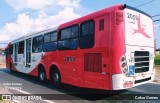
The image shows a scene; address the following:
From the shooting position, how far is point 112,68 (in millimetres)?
7902

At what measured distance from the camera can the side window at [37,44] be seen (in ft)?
44.9

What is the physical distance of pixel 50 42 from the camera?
12.4 meters

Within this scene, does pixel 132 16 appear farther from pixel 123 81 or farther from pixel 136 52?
pixel 123 81

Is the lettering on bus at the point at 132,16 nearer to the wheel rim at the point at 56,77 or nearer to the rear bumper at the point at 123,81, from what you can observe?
the rear bumper at the point at 123,81

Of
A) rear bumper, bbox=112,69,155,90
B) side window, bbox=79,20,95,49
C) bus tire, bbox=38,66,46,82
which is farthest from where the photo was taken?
bus tire, bbox=38,66,46,82

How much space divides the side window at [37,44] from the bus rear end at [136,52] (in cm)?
637

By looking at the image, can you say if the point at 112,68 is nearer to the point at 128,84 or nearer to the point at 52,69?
the point at 128,84

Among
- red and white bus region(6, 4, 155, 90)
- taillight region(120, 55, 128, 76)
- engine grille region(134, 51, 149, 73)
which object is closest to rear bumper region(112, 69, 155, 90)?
red and white bus region(6, 4, 155, 90)

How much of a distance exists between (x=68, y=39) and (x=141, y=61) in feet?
11.4

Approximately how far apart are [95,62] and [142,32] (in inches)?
91.2

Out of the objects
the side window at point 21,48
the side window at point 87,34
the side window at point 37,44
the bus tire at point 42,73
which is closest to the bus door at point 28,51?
the side window at point 37,44

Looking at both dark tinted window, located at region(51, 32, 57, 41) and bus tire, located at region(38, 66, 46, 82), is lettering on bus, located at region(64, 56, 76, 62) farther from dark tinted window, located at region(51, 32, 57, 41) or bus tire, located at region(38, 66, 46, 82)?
bus tire, located at region(38, 66, 46, 82)

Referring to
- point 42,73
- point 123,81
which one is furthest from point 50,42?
point 123,81

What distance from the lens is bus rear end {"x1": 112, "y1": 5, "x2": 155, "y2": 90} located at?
8.02 m
